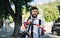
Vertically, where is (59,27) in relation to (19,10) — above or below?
below

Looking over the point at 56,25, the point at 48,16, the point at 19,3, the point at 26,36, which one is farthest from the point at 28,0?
the point at 48,16

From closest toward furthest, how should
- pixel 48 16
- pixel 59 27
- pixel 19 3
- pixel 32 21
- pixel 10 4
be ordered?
pixel 32 21
pixel 19 3
pixel 10 4
pixel 59 27
pixel 48 16

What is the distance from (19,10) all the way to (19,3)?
1.01 metres

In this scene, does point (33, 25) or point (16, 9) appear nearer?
point (33, 25)

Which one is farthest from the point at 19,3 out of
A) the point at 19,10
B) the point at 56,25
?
the point at 56,25

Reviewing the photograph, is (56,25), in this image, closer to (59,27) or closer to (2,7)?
(59,27)

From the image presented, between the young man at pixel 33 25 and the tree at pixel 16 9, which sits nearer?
the young man at pixel 33 25

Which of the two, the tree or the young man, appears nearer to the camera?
the young man

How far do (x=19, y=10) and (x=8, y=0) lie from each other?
133 centimetres

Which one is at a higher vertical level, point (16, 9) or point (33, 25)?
point (16, 9)

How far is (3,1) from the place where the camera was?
22.1 metres

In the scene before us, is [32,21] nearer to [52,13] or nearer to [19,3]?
[19,3]

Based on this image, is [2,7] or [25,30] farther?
[2,7]

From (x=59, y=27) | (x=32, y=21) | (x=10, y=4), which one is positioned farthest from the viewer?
(x=59, y=27)
